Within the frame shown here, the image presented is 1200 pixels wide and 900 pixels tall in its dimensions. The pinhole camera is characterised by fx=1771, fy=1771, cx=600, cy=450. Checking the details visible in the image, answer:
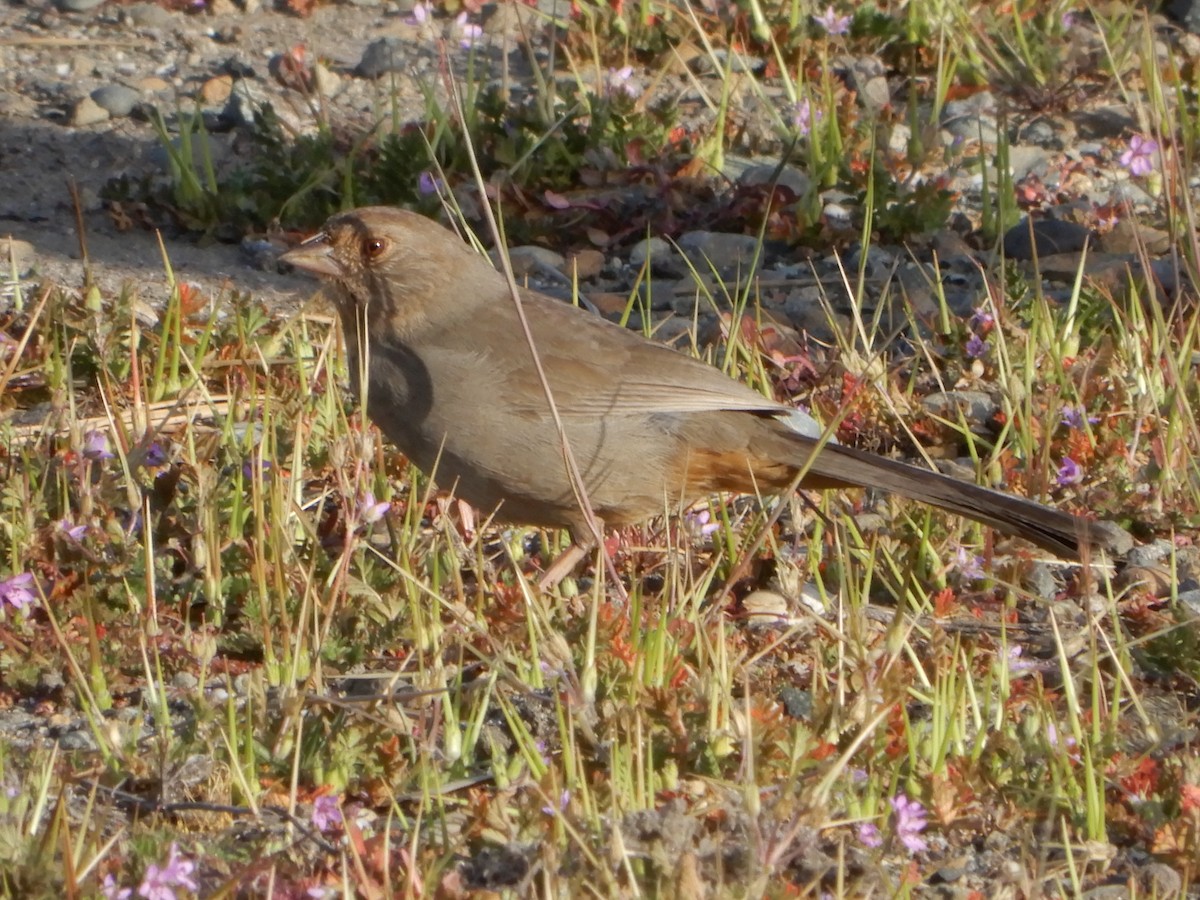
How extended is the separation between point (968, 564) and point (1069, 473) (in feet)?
1.68

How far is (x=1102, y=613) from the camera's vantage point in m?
4.21

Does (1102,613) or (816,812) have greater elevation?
(816,812)

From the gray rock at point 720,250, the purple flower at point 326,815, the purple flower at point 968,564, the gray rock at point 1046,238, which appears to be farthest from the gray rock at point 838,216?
the purple flower at point 326,815

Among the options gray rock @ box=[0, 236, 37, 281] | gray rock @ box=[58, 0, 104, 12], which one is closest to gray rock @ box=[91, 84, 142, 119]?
gray rock @ box=[58, 0, 104, 12]

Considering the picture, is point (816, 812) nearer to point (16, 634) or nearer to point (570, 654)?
point (570, 654)

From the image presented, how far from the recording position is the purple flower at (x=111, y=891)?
9.43 feet

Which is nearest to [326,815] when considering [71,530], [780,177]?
[71,530]

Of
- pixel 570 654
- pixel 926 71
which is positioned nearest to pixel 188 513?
pixel 570 654

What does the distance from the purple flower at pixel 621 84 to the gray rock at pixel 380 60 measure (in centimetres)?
100

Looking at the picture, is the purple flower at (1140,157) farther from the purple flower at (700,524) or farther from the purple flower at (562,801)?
the purple flower at (562,801)

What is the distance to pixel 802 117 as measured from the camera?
6648mm

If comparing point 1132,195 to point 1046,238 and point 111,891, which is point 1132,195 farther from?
point 111,891

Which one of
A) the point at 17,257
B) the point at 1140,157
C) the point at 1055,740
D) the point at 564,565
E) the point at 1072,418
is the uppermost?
the point at 1140,157

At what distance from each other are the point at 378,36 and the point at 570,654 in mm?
4886
